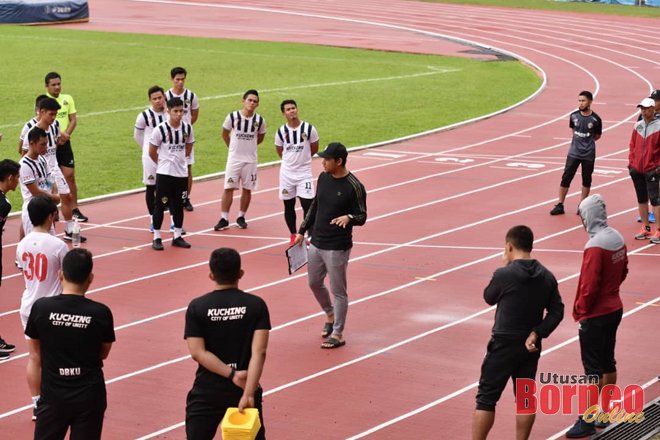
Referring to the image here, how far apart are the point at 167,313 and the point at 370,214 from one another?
19.0ft

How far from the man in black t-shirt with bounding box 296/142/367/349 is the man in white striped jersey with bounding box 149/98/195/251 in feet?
13.8

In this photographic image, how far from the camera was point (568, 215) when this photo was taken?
16.9 m

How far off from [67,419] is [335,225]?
4.24 meters

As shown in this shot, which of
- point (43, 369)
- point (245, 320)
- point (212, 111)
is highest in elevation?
point (245, 320)

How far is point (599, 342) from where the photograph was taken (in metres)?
8.49

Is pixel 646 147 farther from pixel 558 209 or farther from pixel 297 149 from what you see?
pixel 297 149

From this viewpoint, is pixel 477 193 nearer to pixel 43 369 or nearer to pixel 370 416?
pixel 370 416

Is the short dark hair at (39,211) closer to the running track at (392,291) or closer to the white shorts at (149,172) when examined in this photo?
the running track at (392,291)

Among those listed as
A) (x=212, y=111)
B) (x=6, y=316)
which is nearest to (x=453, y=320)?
(x=6, y=316)

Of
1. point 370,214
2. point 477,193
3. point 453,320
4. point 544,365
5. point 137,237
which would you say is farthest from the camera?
point 477,193

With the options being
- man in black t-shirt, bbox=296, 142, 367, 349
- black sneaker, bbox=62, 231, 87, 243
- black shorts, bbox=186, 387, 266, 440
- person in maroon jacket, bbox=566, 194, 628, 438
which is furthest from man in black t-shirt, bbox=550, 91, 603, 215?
black shorts, bbox=186, 387, 266, 440

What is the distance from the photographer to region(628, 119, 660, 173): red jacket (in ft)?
48.1

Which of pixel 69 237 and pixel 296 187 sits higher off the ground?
pixel 296 187

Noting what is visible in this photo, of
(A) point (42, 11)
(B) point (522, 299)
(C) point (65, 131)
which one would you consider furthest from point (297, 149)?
(A) point (42, 11)
